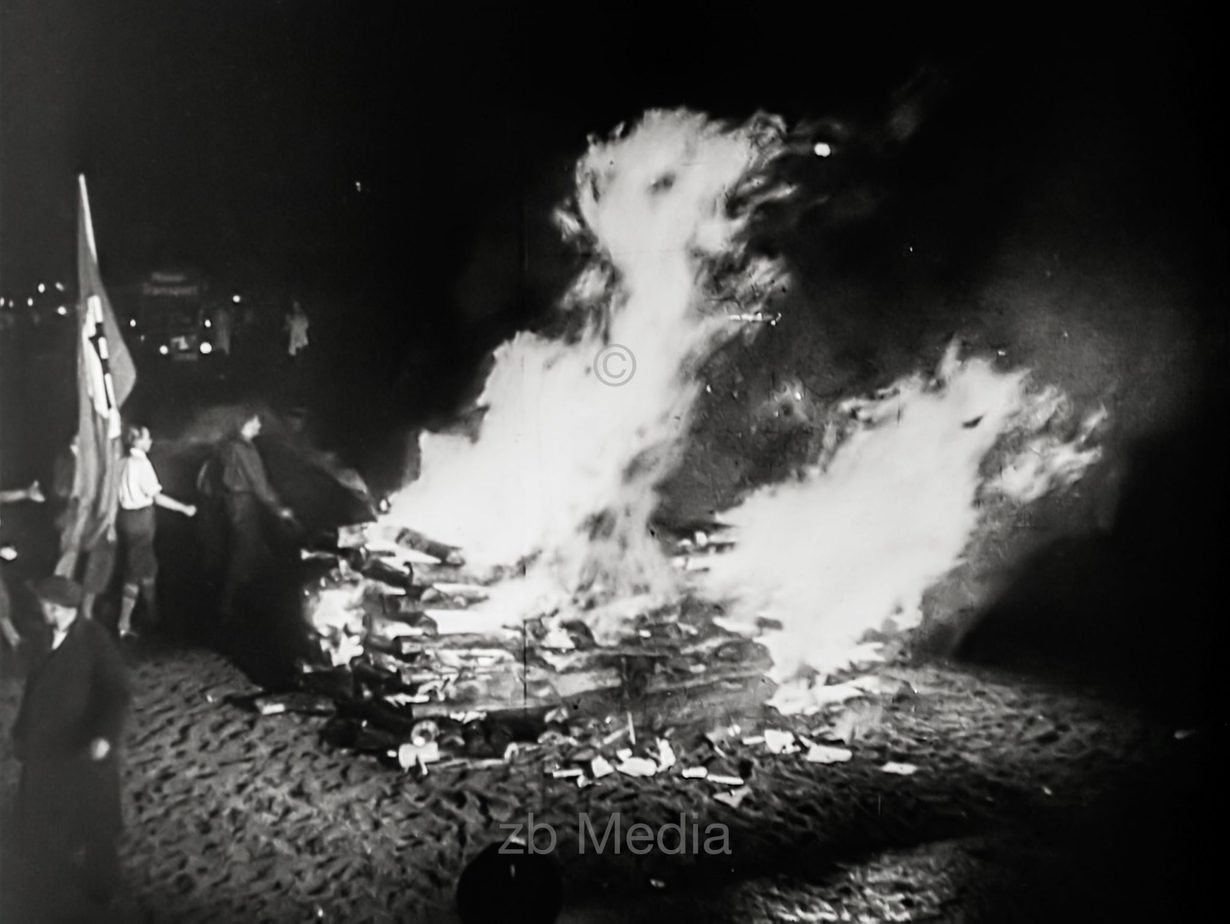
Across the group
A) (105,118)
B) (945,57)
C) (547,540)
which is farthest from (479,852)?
(945,57)

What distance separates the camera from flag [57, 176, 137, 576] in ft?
6.66

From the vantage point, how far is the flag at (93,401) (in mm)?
2031

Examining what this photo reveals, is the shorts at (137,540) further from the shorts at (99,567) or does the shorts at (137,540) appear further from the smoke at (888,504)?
the smoke at (888,504)

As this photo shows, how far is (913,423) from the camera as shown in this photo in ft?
6.82

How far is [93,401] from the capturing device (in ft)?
6.70

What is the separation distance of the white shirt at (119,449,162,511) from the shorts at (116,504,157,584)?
0.02m

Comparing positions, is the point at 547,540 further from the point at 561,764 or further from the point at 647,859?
the point at 647,859

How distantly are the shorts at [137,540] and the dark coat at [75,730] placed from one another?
150 millimetres

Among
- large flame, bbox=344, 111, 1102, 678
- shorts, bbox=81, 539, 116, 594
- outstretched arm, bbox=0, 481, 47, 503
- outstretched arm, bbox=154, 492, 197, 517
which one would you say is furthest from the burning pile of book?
outstretched arm, bbox=0, 481, 47, 503

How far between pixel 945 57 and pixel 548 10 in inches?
35.5

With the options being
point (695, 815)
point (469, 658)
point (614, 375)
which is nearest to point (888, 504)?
point (614, 375)

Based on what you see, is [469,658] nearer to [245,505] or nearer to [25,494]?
[245,505]

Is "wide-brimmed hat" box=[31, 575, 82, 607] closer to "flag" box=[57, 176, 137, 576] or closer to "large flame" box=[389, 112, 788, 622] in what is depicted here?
"flag" box=[57, 176, 137, 576]

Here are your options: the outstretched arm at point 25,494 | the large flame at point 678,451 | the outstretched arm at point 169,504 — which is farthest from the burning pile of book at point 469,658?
the outstretched arm at point 25,494
